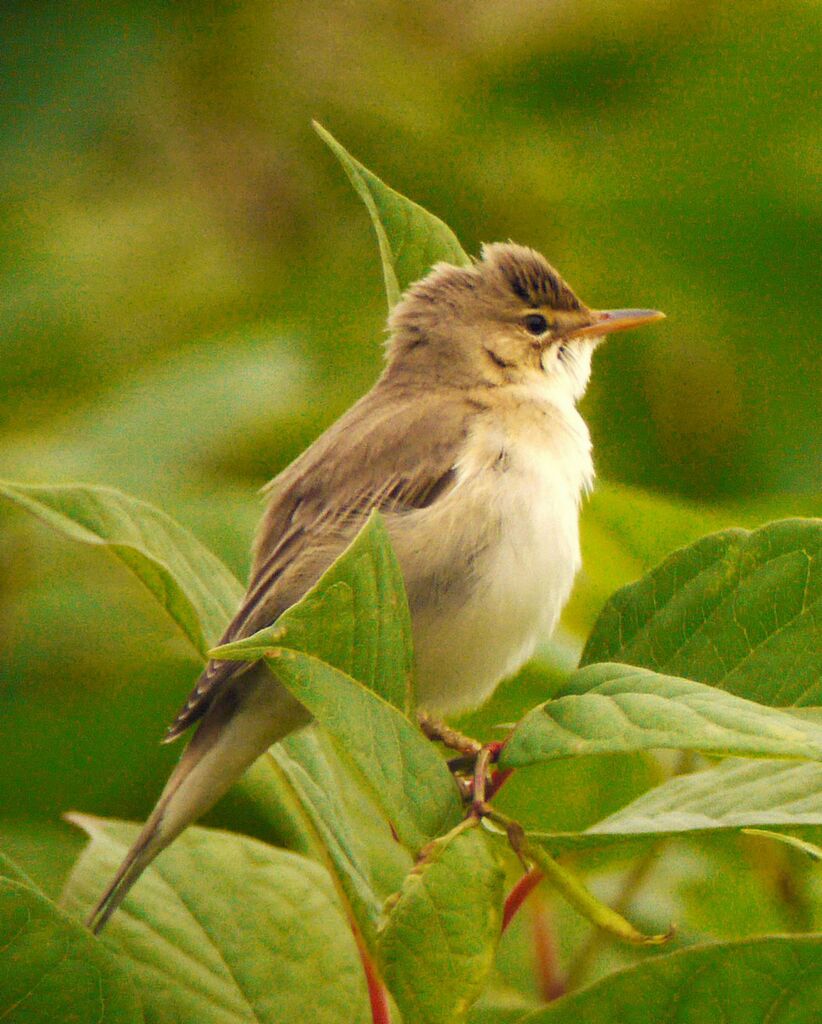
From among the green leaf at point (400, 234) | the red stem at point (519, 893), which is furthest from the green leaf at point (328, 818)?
the green leaf at point (400, 234)

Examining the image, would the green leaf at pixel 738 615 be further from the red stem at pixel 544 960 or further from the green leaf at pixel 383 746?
the red stem at pixel 544 960

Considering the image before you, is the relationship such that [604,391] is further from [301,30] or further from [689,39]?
[301,30]

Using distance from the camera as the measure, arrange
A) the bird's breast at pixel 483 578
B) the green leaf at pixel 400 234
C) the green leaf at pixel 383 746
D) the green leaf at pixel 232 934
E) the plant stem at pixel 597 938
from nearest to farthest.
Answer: the green leaf at pixel 383 746 < the green leaf at pixel 232 934 < the green leaf at pixel 400 234 < the plant stem at pixel 597 938 < the bird's breast at pixel 483 578

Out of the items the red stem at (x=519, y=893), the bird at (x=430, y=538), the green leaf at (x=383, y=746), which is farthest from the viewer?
the bird at (x=430, y=538)

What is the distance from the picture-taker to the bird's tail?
1.93 metres

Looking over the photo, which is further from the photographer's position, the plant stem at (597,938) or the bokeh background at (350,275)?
the bokeh background at (350,275)

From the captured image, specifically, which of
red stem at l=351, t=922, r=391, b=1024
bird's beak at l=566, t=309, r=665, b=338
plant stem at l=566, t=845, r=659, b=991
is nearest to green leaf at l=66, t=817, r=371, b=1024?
red stem at l=351, t=922, r=391, b=1024

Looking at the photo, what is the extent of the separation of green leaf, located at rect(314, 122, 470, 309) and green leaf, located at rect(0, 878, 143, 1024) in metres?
0.88

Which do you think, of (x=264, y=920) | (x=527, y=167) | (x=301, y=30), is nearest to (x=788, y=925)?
(x=264, y=920)

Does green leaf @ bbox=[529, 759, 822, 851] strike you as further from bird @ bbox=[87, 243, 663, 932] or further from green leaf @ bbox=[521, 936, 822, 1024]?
bird @ bbox=[87, 243, 663, 932]

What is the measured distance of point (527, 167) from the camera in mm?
3225

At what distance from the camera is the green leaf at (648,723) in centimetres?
110

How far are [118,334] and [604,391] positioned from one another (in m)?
1.16

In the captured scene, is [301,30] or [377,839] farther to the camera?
[301,30]
